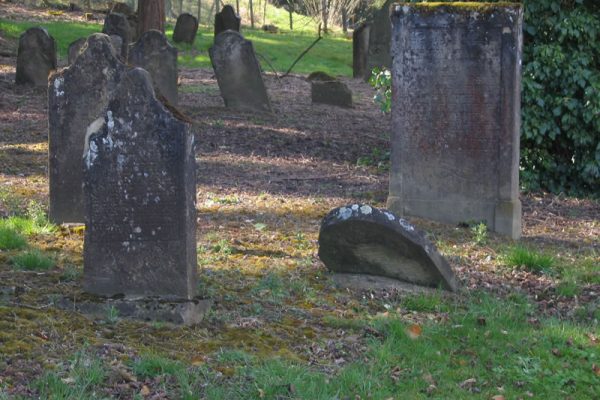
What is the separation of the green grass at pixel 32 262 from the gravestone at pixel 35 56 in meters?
12.8

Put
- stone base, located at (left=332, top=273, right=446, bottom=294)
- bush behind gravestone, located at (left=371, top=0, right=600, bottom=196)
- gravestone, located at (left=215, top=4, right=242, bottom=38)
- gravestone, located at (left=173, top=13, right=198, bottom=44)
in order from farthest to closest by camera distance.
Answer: gravestone, located at (left=173, top=13, right=198, bottom=44), gravestone, located at (left=215, top=4, right=242, bottom=38), bush behind gravestone, located at (left=371, top=0, right=600, bottom=196), stone base, located at (left=332, top=273, right=446, bottom=294)

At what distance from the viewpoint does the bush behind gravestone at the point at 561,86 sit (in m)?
13.0

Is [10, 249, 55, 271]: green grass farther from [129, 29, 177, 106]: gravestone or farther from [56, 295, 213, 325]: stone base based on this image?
[129, 29, 177, 106]: gravestone

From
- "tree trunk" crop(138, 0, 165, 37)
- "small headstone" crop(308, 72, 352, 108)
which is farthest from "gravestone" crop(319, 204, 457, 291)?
"tree trunk" crop(138, 0, 165, 37)

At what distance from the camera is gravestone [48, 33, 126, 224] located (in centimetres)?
909

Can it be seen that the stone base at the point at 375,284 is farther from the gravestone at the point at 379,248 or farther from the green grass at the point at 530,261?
the green grass at the point at 530,261

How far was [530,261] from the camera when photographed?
9.04m

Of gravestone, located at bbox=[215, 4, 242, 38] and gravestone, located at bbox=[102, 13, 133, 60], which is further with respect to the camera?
gravestone, located at bbox=[215, 4, 242, 38]

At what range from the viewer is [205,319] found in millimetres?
6832

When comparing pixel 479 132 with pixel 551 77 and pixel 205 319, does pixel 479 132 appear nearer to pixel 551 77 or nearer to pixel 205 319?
pixel 551 77

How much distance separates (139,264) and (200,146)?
8.82 metres

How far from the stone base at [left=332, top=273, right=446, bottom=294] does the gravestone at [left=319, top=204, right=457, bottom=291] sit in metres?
0.04

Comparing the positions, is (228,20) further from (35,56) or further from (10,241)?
(10,241)

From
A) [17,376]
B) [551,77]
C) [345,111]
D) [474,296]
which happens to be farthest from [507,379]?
[345,111]
